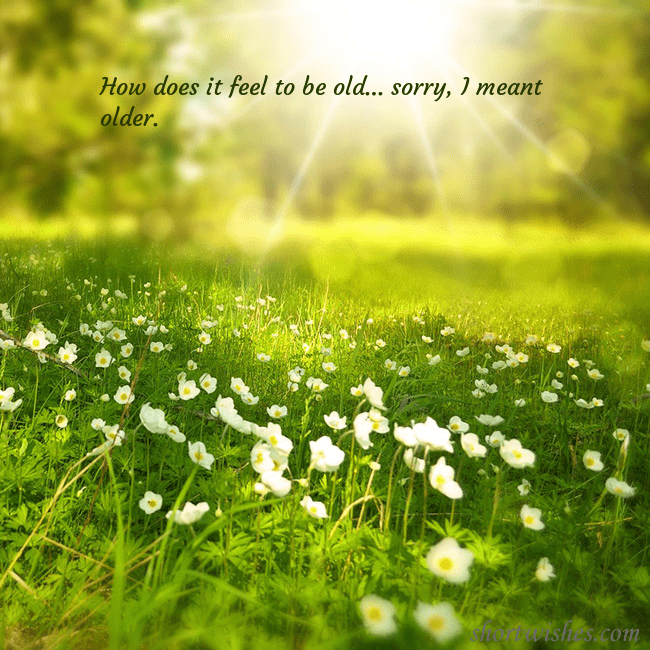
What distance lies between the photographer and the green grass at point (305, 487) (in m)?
1.14

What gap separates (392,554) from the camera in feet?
4.00

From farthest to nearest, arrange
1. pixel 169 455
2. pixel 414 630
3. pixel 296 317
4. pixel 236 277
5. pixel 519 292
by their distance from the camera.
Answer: pixel 236 277
pixel 519 292
pixel 296 317
pixel 169 455
pixel 414 630

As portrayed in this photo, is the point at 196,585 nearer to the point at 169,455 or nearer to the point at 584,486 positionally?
the point at 169,455

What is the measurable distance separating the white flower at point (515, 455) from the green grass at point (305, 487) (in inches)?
3.0

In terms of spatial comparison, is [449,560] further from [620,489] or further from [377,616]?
[620,489]

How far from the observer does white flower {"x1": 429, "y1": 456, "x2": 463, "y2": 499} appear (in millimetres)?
1261

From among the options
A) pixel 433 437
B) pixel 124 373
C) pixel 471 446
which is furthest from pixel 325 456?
pixel 124 373

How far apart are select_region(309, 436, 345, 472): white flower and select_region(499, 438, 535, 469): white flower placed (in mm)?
427

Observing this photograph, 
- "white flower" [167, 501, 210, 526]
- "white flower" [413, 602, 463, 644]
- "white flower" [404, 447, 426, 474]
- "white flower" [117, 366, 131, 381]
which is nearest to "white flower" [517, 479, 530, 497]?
"white flower" [404, 447, 426, 474]

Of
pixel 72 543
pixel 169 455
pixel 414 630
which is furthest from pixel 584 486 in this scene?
pixel 72 543

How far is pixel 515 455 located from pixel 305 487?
0.63 metres

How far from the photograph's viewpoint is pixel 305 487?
1.56m

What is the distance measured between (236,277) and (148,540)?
3.88 metres

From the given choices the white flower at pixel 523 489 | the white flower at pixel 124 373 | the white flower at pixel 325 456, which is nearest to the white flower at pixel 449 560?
the white flower at pixel 325 456
